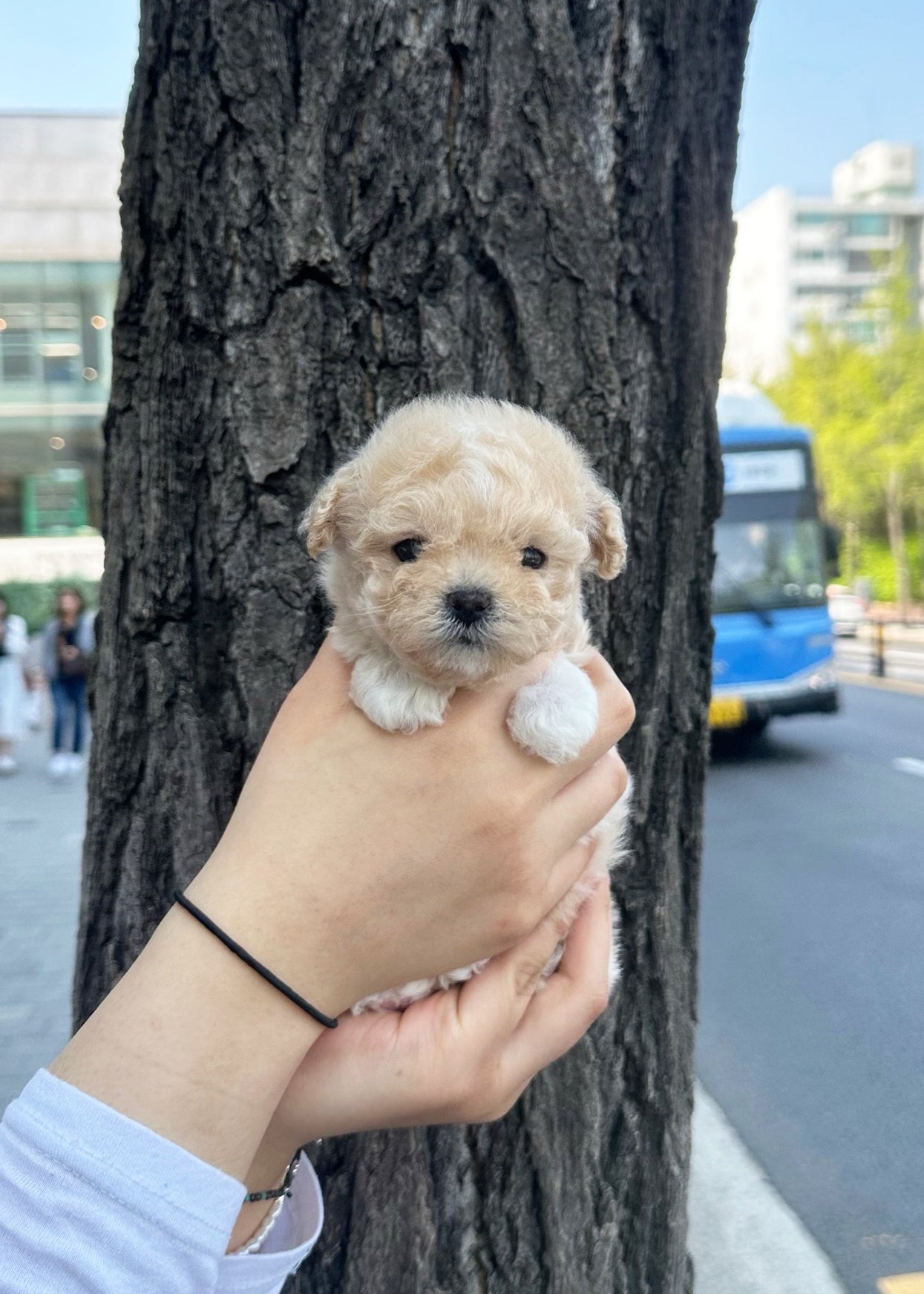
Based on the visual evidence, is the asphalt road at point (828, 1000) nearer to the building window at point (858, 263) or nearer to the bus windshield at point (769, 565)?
the bus windshield at point (769, 565)

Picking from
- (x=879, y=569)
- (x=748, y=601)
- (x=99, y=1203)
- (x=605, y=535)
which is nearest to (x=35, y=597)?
(x=748, y=601)

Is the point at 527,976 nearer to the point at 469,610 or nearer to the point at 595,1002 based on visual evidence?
the point at 595,1002

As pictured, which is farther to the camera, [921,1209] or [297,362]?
[921,1209]

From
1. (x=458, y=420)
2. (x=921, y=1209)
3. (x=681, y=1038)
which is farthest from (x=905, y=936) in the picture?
(x=458, y=420)

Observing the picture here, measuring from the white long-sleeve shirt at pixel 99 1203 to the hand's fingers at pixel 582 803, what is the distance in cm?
57

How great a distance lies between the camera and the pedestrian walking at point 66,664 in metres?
11.7

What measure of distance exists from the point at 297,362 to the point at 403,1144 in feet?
4.48

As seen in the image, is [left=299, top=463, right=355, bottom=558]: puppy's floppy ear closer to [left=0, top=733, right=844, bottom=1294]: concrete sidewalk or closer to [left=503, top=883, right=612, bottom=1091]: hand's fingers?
[left=503, top=883, right=612, bottom=1091]: hand's fingers

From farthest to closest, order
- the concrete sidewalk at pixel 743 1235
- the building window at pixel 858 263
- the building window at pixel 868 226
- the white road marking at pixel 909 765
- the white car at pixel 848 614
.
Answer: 1. the building window at pixel 868 226
2. the building window at pixel 858 263
3. the white car at pixel 848 614
4. the white road marking at pixel 909 765
5. the concrete sidewalk at pixel 743 1235

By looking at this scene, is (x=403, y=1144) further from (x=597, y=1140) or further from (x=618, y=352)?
(x=618, y=352)

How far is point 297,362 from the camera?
1.65 meters

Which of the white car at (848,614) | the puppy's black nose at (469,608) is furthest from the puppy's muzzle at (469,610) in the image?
the white car at (848,614)

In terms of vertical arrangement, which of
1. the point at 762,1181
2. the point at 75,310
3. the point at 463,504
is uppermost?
the point at 75,310

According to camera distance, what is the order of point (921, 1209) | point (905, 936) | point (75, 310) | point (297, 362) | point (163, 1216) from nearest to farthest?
point (163, 1216) → point (297, 362) → point (921, 1209) → point (905, 936) → point (75, 310)
